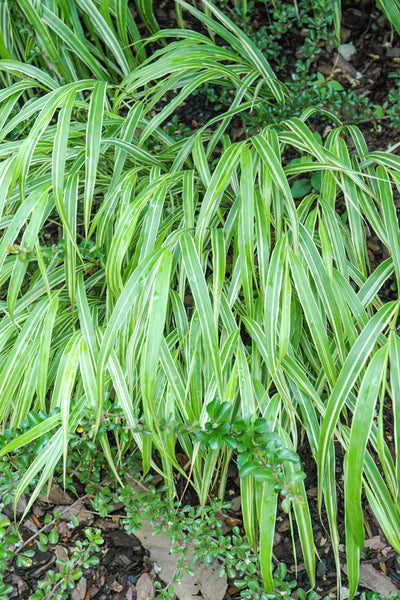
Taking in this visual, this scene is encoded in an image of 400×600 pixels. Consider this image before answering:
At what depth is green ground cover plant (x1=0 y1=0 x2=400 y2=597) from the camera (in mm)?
1091

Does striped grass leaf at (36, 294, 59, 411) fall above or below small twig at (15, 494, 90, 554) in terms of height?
above

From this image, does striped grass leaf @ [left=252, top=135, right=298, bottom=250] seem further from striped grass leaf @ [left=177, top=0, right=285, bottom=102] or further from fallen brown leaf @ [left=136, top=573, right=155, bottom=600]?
fallen brown leaf @ [left=136, top=573, right=155, bottom=600]

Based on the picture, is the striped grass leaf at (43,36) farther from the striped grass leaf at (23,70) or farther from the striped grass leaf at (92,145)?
the striped grass leaf at (92,145)

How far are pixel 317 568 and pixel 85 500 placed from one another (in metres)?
0.59

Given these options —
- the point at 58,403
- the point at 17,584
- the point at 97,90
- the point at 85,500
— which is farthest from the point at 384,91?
the point at 17,584

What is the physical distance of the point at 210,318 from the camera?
3.67ft

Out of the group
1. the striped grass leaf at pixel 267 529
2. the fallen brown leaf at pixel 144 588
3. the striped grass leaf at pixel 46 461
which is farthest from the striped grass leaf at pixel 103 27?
the fallen brown leaf at pixel 144 588

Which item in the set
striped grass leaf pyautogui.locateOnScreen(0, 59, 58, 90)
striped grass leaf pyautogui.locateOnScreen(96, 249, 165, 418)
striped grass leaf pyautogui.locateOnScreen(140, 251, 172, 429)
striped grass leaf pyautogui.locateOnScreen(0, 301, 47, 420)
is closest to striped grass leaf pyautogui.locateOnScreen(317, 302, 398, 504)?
striped grass leaf pyautogui.locateOnScreen(140, 251, 172, 429)

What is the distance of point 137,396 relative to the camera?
132cm

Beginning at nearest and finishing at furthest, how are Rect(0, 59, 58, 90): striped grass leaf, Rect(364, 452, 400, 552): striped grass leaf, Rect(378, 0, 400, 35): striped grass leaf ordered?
Rect(364, 452, 400, 552): striped grass leaf → Rect(0, 59, 58, 90): striped grass leaf → Rect(378, 0, 400, 35): striped grass leaf

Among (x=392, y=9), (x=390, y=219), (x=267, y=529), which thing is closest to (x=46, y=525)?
(x=267, y=529)

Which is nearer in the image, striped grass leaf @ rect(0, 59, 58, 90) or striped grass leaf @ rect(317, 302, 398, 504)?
striped grass leaf @ rect(317, 302, 398, 504)

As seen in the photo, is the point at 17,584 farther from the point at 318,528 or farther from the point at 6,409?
the point at 318,528

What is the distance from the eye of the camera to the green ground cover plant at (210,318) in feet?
3.58
